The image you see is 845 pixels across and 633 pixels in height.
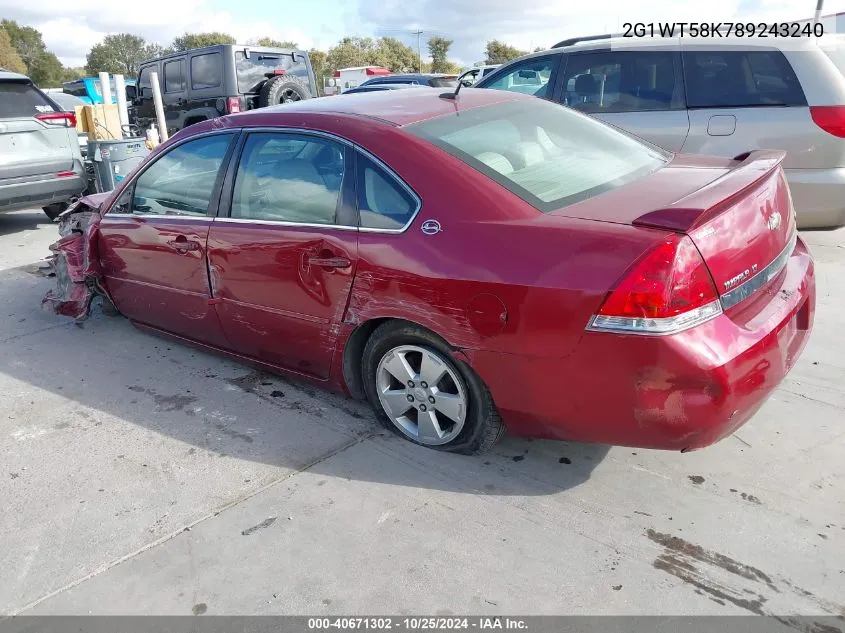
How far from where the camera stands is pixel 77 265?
15.8 ft

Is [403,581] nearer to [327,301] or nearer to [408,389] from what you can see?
[408,389]

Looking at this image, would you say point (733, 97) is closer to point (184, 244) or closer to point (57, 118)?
point (184, 244)

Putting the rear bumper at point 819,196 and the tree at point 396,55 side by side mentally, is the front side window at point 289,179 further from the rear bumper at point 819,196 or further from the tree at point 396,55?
the tree at point 396,55

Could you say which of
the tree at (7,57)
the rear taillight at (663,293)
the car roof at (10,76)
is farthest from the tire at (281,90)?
the tree at (7,57)

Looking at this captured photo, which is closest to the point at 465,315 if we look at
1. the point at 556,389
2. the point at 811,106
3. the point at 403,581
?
the point at 556,389

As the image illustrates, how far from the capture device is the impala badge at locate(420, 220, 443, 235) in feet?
9.18

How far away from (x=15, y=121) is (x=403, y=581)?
7.29 m

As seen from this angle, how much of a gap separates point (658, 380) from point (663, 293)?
0.30m

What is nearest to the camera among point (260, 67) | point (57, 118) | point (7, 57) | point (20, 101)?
point (20, 101)

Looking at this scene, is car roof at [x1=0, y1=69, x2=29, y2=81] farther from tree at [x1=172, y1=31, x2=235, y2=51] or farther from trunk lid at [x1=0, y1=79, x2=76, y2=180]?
tree at [x1=172, y1=31, x2=235, y2=51]

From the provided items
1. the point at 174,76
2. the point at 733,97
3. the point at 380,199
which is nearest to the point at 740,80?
the point at 733,97

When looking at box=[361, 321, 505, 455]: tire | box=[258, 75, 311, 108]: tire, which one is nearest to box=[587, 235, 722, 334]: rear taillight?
box=[361, 321, 505, 455]: tire

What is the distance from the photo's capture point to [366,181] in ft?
10.2
